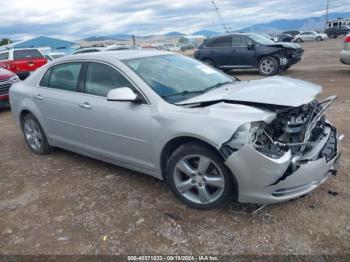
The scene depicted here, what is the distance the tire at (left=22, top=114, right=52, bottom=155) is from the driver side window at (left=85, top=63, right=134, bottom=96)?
4.63 ft

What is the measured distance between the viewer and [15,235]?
3246 mm

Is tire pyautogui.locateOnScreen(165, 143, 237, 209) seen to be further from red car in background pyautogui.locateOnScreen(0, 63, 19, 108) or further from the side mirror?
red car in background pyautogui.locateOnScreen(0, 63, 19, 108)

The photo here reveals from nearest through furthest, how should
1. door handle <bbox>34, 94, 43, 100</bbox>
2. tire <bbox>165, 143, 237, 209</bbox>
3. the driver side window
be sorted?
tire <bbox>165, 143, 237, 209</bbox>, the driver side window, door handle <bbox>34, 94, 43, 100</bbox>

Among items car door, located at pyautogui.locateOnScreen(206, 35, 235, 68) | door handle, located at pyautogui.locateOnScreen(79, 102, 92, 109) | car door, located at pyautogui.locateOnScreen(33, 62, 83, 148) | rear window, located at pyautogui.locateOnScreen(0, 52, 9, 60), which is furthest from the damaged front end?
rear window, located at pyautogui.locateOnScreen(0, 52, 9, 60)

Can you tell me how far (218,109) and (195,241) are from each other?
1184 mm

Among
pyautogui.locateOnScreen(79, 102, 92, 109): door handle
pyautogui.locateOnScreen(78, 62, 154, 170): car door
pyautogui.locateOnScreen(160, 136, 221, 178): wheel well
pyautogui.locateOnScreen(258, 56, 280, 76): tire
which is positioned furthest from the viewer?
pyautogui.locateOnScreen(258, 56, 280, 76): tire

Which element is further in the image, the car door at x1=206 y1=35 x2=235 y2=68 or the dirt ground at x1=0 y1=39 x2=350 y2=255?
the car door at x1=206 y1=35 x2=235 y2=68

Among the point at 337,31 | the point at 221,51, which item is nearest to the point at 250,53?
the point at 221,51

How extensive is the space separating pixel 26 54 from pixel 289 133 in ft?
47.5

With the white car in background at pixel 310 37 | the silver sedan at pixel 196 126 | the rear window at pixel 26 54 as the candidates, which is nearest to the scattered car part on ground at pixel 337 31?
the white car in background at pixel 310 37

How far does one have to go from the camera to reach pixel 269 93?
3266 mm

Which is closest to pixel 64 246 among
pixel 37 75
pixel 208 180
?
pixel 208 180

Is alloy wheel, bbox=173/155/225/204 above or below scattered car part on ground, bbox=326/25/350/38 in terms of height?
below

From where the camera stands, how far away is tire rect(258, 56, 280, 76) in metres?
12.3
